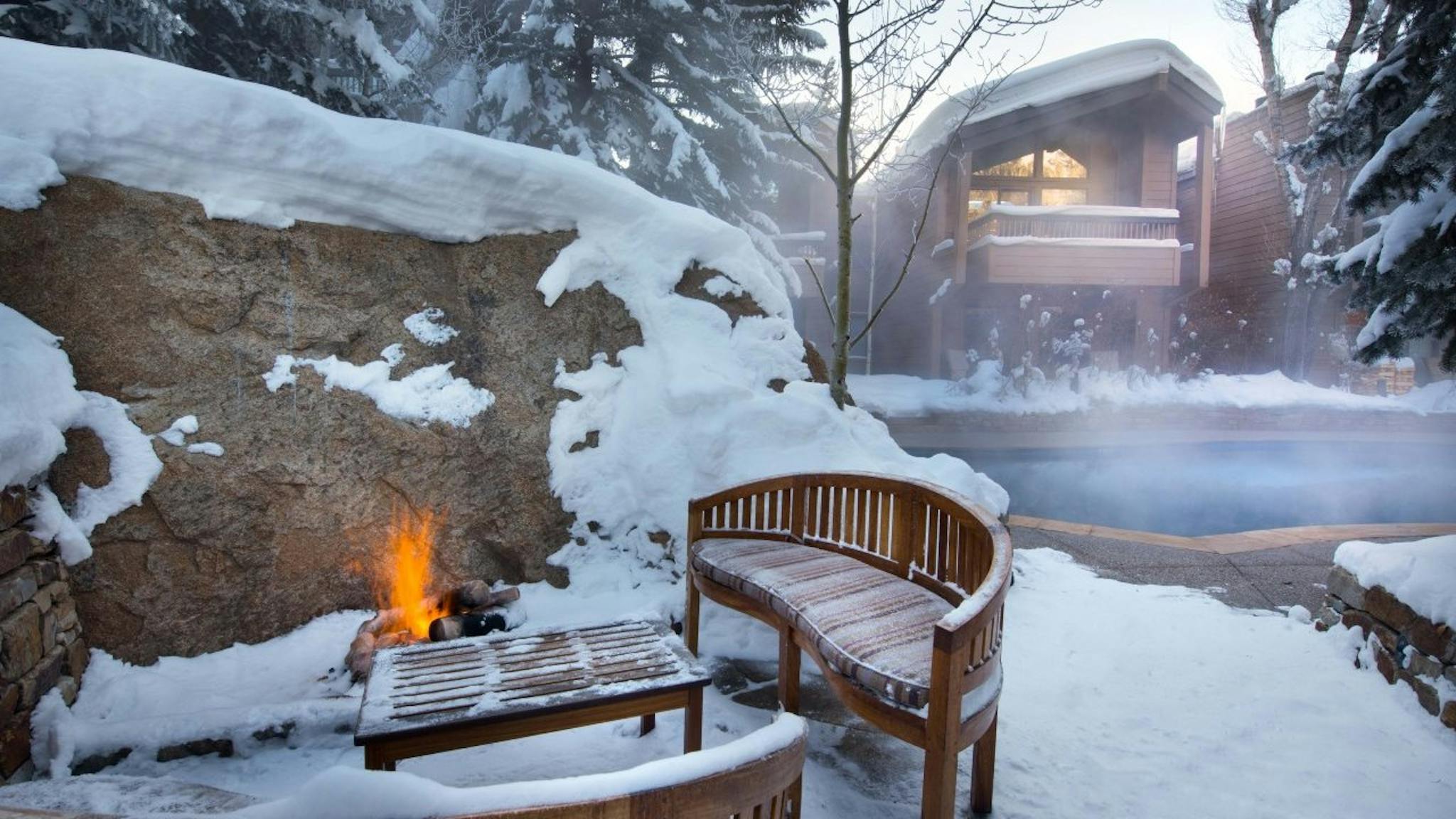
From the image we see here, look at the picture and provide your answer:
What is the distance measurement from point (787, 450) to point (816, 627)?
7.25ft

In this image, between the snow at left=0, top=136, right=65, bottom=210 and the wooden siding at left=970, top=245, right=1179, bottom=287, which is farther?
the wooden siding at left=970, top=245, right=1179, bottom=287

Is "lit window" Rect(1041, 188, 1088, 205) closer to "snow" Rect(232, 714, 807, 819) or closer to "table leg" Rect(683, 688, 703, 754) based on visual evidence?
"table leg" Rect(683, 688, 703, 754)

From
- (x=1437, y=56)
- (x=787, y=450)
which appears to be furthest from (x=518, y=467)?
(x=1437, y=56)

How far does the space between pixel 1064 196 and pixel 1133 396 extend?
5052mm

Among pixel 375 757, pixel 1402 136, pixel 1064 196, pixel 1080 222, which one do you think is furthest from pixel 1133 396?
pixel 375 757

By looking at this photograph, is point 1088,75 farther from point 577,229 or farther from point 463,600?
point 463,600

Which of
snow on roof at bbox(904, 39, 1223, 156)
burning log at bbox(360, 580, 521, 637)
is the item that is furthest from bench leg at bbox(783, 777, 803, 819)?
snow on roof at bbox(904, 39, 1223, 156)

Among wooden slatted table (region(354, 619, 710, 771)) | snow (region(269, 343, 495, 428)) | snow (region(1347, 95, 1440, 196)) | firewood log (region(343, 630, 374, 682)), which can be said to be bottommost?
firewood log (region(343, 630, 374, 682))

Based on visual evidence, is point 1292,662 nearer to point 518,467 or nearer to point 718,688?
point 718,688

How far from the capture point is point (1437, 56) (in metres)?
3.88

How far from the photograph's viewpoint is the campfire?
12.4 ft

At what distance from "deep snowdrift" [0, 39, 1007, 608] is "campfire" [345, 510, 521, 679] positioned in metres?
0.60

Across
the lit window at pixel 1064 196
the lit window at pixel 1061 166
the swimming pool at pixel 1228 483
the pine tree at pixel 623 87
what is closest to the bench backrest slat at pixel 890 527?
the swimming pool at pixel 1228 483

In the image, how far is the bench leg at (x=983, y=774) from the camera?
8.33ft
